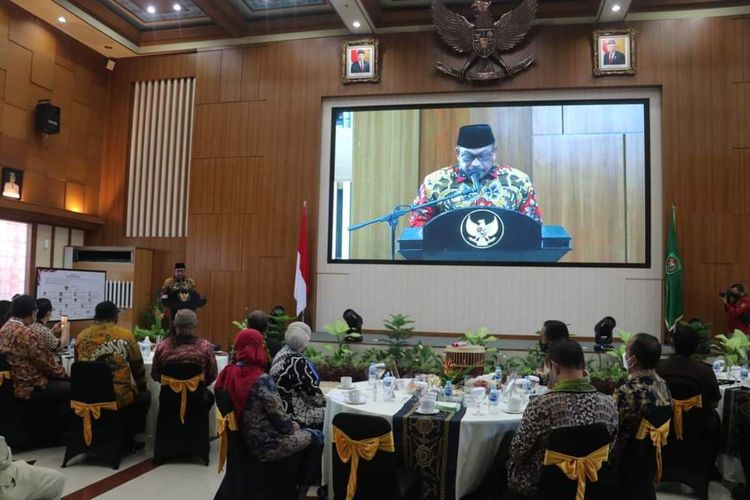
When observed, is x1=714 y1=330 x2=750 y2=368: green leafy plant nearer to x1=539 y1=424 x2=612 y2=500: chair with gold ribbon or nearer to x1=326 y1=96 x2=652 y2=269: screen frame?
x1=326 y1=96 x2=652 y2=269: screen frame

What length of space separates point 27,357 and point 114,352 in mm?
797

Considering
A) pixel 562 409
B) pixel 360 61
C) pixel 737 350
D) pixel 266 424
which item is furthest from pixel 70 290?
pixel 737 350

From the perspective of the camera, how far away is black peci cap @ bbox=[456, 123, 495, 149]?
8.48m

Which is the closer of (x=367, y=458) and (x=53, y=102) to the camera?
(x=367, y=458)

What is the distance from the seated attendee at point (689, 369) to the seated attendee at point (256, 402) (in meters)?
2.58

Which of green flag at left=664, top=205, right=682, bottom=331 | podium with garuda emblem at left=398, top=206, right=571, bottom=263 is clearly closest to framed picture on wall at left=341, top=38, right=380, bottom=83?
podium with garuda emblem at left=398, top=206, right=571, bottom=263

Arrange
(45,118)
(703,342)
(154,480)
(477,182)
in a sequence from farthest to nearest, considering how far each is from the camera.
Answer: (45,118)
(477,182)
(703,342)
(154,480)

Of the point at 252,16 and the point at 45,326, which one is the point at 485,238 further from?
the point at 45,326

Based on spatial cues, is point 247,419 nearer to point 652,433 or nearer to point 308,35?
point 652,433

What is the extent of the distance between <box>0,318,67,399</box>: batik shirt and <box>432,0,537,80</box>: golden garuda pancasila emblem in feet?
20.6

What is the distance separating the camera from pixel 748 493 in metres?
4.01

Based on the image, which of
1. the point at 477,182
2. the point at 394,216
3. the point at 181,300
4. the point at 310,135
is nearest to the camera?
the point at 181,300

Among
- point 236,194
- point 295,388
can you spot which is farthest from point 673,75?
point 295,388

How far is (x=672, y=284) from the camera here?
25.1 feet
